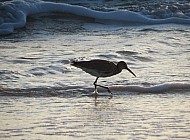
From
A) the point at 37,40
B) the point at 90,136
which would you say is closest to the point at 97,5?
the point at 37,40

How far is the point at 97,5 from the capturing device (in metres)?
17.8

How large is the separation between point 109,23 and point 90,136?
8.99m

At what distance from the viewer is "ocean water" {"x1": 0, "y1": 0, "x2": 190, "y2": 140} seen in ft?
24.0

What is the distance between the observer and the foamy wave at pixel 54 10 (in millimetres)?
15258

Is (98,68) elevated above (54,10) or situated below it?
above

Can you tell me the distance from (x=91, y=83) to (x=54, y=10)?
713 cm

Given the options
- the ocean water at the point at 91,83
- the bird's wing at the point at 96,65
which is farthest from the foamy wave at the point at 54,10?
the bird's wing at the point at 96,65

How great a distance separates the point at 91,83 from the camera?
9.81m

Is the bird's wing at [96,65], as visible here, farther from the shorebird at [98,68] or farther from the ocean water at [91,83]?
the ocean water at [91,83]

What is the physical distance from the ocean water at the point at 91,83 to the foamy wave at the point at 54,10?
0.27 meters

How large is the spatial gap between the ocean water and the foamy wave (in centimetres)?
27

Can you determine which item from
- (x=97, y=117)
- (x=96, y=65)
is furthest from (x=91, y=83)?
(x=97, y=117)

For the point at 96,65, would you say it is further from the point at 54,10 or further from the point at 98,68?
the point at 54,10

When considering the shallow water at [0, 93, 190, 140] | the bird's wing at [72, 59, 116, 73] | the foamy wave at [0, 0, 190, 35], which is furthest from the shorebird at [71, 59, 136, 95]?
the foamy wave at [0, 0, 190, 35]
